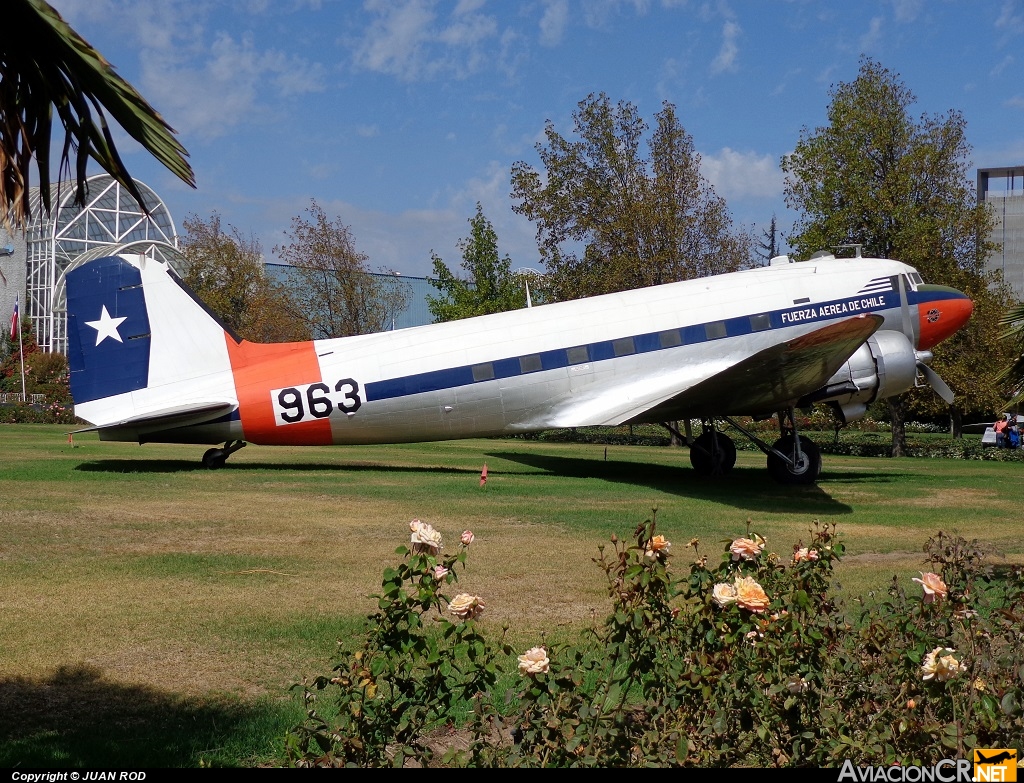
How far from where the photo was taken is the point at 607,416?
60.4 feet

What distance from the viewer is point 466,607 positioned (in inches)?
164

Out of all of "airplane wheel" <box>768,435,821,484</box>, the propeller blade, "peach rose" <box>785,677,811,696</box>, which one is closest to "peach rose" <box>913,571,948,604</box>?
"peach rose" <box>785,677,811,696</box>

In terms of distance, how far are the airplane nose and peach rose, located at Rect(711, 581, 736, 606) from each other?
17302 mm

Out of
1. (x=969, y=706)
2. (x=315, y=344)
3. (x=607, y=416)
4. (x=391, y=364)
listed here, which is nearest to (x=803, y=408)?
(x=607, y=416)

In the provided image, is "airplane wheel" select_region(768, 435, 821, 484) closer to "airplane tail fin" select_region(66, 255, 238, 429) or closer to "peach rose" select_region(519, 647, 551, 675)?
"airplane tail fin" select_region(66, 255, 238, 429)

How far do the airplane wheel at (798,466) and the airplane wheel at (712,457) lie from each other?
2023mm

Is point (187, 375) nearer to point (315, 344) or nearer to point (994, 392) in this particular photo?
point (315, 344)

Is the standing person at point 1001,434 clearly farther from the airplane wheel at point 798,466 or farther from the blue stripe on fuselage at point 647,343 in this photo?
the airplane wheel at point 798,466

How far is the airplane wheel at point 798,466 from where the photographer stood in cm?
1825

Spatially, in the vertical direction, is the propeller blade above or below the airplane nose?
below

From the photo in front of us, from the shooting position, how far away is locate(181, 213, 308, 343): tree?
5259 cm

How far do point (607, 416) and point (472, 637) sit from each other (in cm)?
1436

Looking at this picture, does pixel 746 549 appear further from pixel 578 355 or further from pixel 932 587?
pixel 578 355

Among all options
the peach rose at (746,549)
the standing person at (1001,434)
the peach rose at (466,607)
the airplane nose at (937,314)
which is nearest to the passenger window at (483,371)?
the airplane nose at (937,314)
